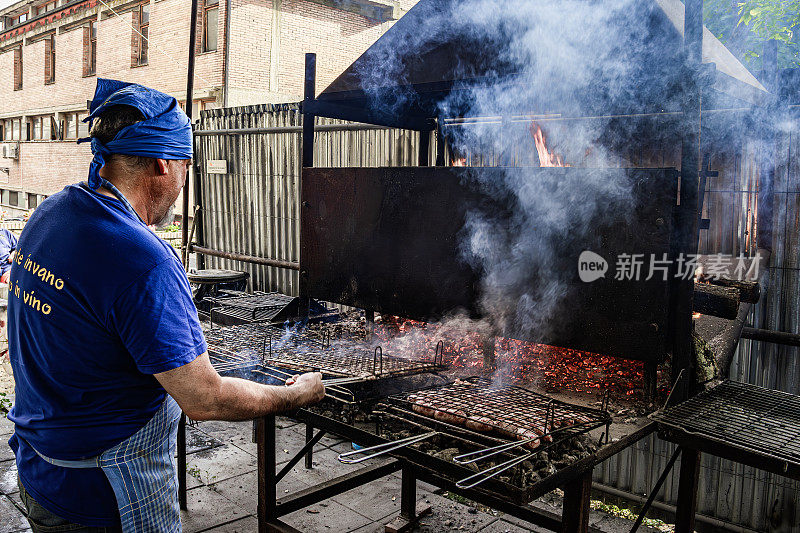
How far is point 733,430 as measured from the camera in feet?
8.61

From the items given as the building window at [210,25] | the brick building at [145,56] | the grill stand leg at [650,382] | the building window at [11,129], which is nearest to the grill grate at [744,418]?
the grill stand leg at [650,382]

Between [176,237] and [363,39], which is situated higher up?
[363,39]

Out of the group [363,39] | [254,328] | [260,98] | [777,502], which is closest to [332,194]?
[254,328]

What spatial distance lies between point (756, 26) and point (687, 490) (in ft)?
18.1

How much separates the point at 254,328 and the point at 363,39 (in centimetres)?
1691

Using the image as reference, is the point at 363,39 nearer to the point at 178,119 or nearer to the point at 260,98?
the point at 260,98

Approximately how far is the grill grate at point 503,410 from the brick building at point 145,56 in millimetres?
15524

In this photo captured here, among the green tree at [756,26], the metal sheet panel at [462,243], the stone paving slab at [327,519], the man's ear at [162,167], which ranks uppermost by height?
the green tree at [756,26]

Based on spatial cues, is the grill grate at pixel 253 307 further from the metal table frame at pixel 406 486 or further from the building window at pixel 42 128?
the building window at pixel 42 128

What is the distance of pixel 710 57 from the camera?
3.20 meters

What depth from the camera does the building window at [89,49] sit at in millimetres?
23656

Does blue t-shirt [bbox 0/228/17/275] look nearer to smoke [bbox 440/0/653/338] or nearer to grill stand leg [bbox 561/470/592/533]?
smoke [bbox 440/0/653/338]

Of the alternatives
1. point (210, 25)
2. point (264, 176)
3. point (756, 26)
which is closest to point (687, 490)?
point (756, 26)

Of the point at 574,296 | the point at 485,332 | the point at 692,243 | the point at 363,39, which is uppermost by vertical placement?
the point at 363,39
